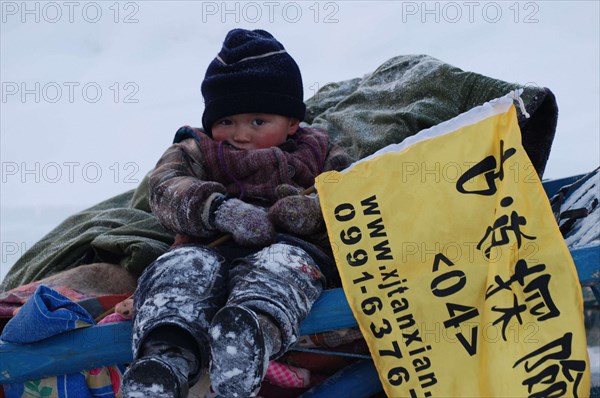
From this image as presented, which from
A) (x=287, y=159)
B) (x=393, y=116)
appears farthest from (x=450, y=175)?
(x=393, y=116)

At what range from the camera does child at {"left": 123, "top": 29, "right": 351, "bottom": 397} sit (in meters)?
1.44

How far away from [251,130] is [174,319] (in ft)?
2.40

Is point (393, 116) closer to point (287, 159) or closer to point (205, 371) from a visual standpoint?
point (287, 159)

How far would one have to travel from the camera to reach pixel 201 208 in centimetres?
183

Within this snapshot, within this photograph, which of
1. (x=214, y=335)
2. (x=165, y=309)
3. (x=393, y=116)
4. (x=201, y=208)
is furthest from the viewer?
(x=393, y=116)

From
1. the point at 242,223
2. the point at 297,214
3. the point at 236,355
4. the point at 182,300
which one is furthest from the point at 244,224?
the point at 236,355

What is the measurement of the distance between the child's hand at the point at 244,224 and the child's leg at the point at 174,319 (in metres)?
0.07

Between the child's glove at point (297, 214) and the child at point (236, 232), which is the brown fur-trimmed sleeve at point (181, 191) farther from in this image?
the child's glove at point (297, 214)

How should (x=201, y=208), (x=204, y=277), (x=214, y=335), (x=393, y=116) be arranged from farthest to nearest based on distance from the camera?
(x=393, y=116)
(x=201, y=208)
(x=204, y=277)
(x=214, y=335)

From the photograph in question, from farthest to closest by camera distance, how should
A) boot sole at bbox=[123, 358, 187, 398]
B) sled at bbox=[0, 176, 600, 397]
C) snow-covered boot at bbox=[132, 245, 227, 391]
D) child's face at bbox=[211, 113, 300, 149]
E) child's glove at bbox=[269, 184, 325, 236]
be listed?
child's face at bbox=[211, 113, 300, 149]
child's glove at bbox=[269, 184, 325, 236]
sled at bbox=[0, 176, 600, 397]
snow-covered boot at bbox=[132, 245, 227, 391]
boot sole at bbox=[123, 358, 187, 398]

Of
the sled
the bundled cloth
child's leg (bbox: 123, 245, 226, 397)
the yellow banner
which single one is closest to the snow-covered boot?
child's leg (bbox: 123, 245, 226, 397)

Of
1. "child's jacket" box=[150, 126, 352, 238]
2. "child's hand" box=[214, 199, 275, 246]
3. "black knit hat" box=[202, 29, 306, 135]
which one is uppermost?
"black knit hat" box=[202, 29, 306, 135]

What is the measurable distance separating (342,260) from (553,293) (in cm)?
43

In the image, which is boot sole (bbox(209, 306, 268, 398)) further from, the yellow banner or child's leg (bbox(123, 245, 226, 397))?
A: the yellow banner
